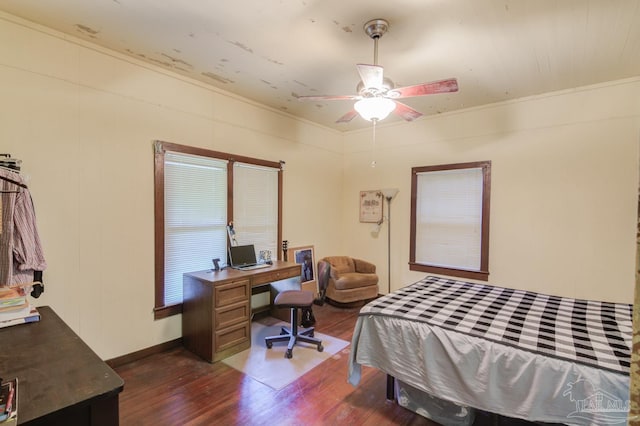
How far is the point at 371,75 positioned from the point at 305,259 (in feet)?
10.2

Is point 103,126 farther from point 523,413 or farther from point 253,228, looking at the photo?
point 523,413

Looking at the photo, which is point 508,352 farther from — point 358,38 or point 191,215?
point 191,215

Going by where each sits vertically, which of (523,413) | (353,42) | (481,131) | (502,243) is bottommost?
(523,413)

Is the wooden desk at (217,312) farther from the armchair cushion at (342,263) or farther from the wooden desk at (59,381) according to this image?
the armchair cushion at (342,263)

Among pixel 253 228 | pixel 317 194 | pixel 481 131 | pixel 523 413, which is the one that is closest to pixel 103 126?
pixel 253 228

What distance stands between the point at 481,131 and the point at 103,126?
412 cm

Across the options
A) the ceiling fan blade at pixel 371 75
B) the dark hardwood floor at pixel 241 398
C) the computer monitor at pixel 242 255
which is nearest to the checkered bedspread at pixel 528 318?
the dark hardwood floor at pixel 241 398

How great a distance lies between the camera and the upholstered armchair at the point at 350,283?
14.6 feet

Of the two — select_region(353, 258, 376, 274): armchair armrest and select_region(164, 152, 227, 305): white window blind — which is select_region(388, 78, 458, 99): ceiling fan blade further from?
select_region(353, 258, 376, 274): armchair armrest

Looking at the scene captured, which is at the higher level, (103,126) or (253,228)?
(103,126)

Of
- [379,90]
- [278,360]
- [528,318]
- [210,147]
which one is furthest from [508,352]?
[210,147]

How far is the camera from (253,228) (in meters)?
4.02

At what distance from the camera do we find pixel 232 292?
305 cm

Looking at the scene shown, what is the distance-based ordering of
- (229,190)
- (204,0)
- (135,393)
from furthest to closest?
(229,190), (135,393), (204,0)
